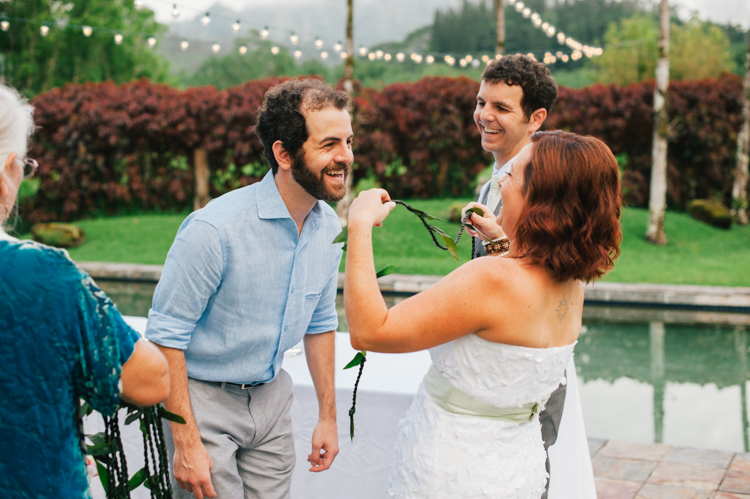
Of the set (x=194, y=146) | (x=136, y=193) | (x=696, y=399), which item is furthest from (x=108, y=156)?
(x=696, y=399)

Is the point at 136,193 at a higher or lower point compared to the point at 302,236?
lower

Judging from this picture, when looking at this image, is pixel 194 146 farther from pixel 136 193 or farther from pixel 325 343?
pixel 325 343

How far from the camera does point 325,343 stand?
1.98 metres

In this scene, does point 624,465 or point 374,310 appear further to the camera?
point 624,465

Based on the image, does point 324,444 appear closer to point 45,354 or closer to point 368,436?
point 368,436

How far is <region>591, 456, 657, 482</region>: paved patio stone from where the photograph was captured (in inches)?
125

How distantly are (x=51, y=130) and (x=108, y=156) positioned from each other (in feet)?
4.21

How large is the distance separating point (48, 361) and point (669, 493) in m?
3.04

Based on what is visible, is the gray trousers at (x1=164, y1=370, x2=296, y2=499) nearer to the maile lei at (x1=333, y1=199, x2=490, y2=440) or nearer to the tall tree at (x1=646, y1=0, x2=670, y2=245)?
the maile lei at (x1=333, y1=199, x2=490, y2=440)

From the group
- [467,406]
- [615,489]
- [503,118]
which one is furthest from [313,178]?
[615,489]

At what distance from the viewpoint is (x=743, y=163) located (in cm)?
1149

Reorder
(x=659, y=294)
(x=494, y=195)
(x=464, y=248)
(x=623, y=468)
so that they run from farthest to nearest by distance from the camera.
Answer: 1. (x=464, y=248)
2. (x=659, y=294)
3. (x=623, y=468)
4. (x=494, y=195)

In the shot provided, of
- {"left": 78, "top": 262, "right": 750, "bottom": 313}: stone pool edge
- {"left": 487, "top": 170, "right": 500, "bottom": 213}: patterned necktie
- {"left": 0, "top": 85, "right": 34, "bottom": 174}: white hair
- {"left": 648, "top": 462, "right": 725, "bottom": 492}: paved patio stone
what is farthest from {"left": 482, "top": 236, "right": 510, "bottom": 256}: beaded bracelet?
{"left": 78, "top": 262, "right": 750, "bottom": 313}: stone pool edge

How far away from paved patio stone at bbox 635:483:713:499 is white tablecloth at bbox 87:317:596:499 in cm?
119
